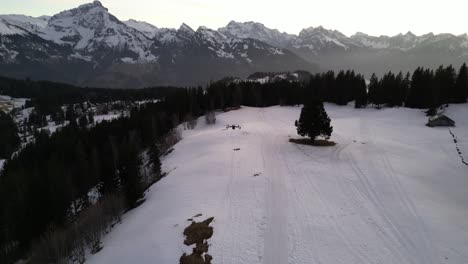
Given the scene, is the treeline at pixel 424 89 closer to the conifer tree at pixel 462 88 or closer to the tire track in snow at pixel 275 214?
the conifer tree at pixel 462 88

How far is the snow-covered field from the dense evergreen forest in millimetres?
7540

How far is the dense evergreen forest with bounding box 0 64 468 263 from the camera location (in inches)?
2122

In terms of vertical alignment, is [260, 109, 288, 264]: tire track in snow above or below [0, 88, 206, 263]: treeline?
above

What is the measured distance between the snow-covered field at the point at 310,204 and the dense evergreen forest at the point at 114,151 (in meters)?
7.54

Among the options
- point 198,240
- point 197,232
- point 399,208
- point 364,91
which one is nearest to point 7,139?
point 364,91

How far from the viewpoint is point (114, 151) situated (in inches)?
3430

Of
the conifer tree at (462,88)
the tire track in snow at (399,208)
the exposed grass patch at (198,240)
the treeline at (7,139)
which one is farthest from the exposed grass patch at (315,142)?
the treeline at (7,139)

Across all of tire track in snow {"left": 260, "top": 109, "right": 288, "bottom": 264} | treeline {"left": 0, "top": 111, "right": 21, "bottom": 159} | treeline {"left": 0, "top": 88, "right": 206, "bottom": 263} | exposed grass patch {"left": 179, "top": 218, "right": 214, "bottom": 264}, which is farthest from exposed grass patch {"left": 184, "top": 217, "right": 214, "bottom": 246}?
treeline {"left": 0, "top": 111, "right": 21, "bottom": 159}

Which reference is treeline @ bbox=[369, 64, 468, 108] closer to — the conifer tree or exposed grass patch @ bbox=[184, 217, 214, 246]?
the conifer tree

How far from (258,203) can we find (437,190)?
25521 mm

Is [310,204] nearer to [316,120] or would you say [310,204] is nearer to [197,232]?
[197,232]

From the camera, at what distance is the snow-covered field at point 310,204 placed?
104ft

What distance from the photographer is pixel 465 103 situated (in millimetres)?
107500

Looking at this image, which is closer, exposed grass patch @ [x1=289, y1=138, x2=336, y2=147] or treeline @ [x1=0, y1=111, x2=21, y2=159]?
exposed grass patch @ [x1=289, y1=138, x2=336, y2=147]
